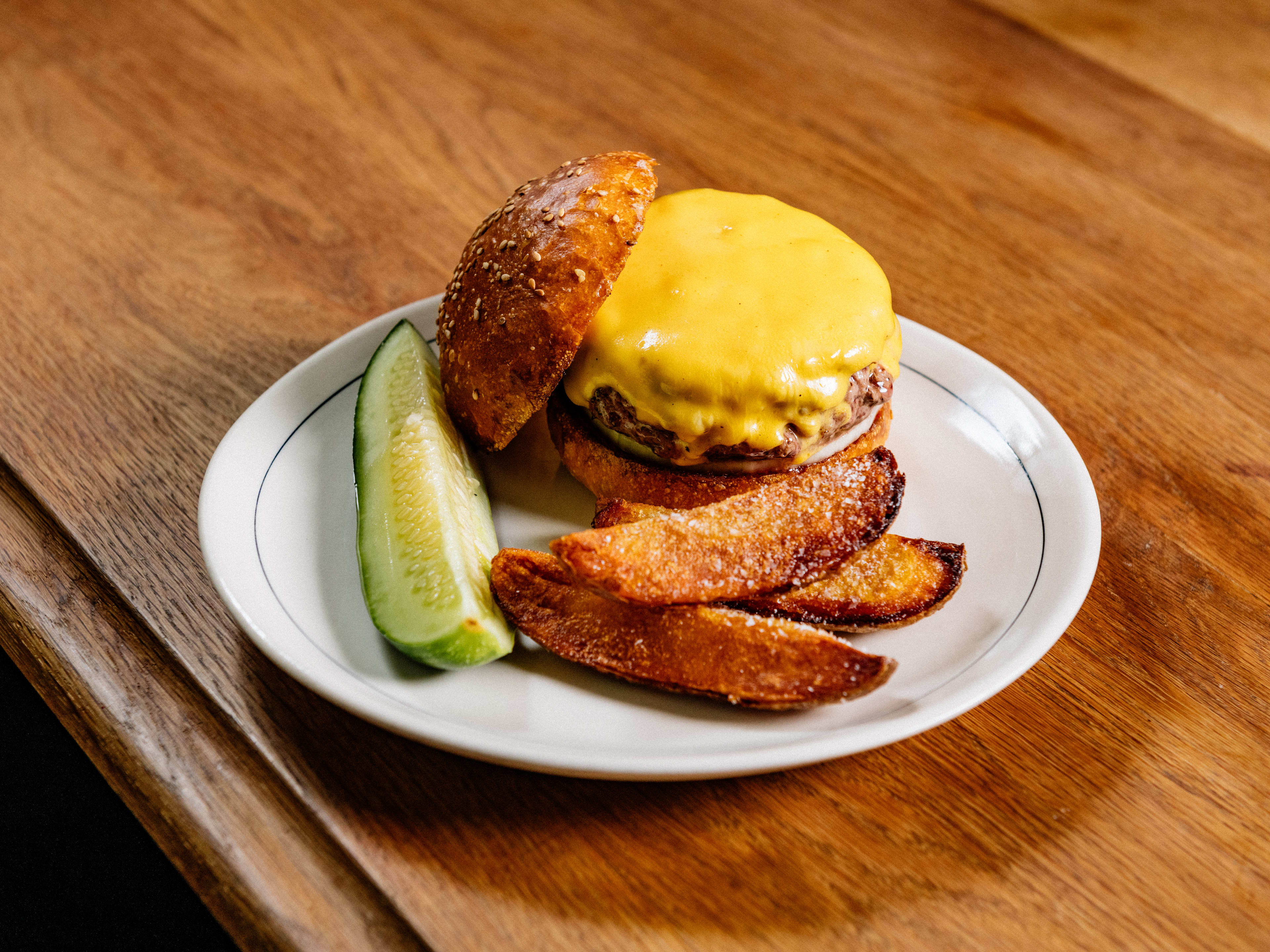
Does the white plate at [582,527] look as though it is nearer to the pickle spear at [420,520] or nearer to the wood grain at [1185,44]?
the pickle spear at [420,520]

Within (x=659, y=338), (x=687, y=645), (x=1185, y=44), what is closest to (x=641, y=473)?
(x=659, y=338)

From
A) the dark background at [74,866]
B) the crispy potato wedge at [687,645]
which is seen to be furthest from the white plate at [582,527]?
the dark background at [74,866]

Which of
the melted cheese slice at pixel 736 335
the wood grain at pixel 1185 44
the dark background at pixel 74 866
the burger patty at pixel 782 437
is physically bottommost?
the dark background at pixel 74 866

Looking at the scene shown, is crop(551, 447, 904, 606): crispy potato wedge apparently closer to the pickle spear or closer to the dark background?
the pickle spear

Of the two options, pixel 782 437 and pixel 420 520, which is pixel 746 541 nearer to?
pixel 782 437

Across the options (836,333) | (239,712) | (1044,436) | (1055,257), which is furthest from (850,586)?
(1055,257)
